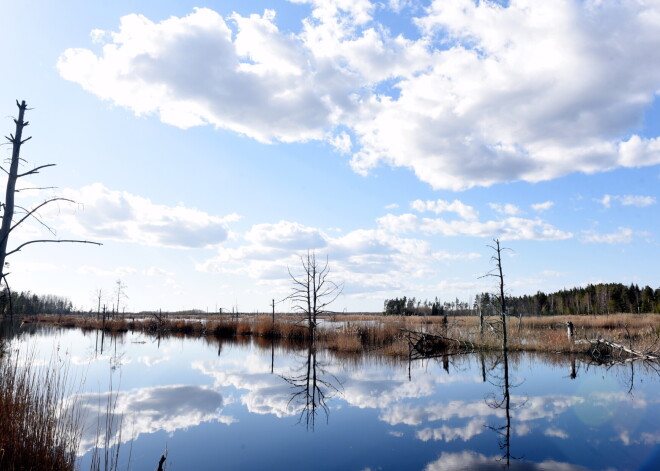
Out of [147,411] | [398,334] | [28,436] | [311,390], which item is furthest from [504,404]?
[398,334]

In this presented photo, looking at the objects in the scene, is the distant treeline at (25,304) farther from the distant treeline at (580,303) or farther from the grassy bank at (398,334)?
the distant treeline at (580,303)

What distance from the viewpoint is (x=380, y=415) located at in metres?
13.3

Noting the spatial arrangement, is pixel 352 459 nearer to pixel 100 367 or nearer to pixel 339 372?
pixel 339 372

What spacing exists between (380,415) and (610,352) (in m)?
19.6

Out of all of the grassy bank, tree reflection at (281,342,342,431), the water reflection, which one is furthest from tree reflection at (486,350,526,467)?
the water reflection

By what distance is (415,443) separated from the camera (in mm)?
10555

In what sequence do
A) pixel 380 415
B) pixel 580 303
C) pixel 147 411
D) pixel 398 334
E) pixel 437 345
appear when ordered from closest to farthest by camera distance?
pixel 380 415 → pixel 147 411 → pixel 437 345 → pixel 398 334 → pixel 580 303

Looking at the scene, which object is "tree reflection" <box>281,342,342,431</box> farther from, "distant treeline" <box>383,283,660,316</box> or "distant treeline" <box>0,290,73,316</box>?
"distant treeline" <box>383,283,660,316</box>

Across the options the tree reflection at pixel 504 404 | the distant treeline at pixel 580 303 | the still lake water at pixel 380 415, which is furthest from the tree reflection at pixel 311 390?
the distant treeline at pixel 580 303

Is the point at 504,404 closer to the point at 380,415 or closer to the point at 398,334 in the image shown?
the point at 380,415

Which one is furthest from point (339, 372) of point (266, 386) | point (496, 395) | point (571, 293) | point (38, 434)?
point (571, 293)

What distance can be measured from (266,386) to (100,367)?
413 inches

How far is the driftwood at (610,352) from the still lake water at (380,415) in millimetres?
2260

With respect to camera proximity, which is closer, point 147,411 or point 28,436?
point 28,436
